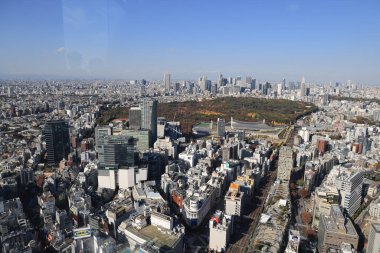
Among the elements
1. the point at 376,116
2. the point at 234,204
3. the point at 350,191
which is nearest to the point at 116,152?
the point at 234,204

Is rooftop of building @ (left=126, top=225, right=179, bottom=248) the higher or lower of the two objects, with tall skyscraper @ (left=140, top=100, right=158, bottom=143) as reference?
lower

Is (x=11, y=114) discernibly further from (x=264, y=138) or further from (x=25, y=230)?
(x=264, y=138)

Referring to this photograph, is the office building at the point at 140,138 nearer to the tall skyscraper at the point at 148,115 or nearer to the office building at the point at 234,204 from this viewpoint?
the tall skyscraper at the point at 148,115

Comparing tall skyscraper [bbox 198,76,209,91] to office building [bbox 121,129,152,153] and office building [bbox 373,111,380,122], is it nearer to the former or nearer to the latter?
office building [bbox 373,111,380,122]

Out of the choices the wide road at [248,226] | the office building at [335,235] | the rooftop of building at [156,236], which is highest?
the rooftop of building at [156,236]

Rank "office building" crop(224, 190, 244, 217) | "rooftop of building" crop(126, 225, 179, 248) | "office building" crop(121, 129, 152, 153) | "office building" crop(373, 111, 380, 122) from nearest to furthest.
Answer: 1. "rooftop of building" crop(126, 225, 179, 248)
2. "office building" crop(224, 190, 244, 217)
3. "office building" crop(121, 129, 152, 153)
4. "office building" crop(373, 111, 380, 122)

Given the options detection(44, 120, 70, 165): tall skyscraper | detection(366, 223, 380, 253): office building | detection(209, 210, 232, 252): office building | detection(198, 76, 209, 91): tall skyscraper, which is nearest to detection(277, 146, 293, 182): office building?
detection(366, 223, 380, 253): office building

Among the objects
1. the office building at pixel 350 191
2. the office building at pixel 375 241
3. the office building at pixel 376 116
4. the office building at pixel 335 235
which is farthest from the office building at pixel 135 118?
the office building at pixel 376 116
